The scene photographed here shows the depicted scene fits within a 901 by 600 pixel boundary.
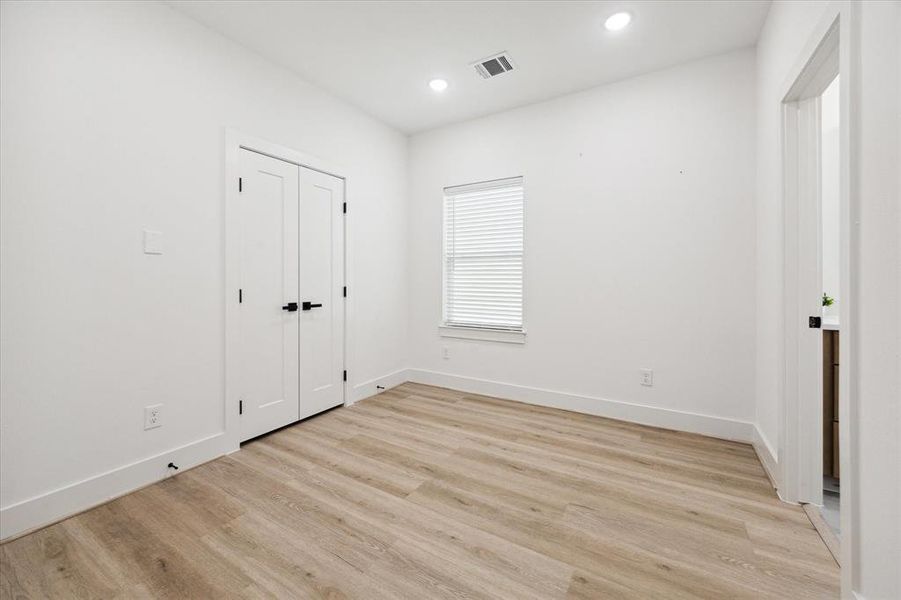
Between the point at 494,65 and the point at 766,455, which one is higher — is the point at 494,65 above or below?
above

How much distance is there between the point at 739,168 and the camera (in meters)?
2.76

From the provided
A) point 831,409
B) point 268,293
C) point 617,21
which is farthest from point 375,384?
point 617,21

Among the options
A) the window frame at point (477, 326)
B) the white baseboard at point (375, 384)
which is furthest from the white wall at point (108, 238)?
the window frame at point (477, 326)

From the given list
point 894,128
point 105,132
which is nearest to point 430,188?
point 105,132

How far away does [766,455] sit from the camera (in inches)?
92.5

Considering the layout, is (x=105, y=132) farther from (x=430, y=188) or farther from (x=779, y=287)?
(x=779, y=287)

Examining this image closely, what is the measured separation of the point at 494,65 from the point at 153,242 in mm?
2759

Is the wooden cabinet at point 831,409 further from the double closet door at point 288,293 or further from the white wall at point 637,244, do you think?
the double closet door at point 288,293

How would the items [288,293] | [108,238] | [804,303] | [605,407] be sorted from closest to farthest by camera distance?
[804,303] → [108,238] → [288,293] → [605,407]

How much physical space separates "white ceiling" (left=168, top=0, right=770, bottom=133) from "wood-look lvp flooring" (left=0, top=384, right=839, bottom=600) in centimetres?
293

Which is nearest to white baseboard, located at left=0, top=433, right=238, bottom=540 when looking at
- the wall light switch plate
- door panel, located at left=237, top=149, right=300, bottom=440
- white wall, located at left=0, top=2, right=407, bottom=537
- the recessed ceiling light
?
white wall, located at left=0, top=2, right=407, bottom=537

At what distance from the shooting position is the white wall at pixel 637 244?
2.79 m

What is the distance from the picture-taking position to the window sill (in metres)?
3.74

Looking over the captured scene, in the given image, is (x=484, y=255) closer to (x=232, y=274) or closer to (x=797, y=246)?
(x=232, y=274)
